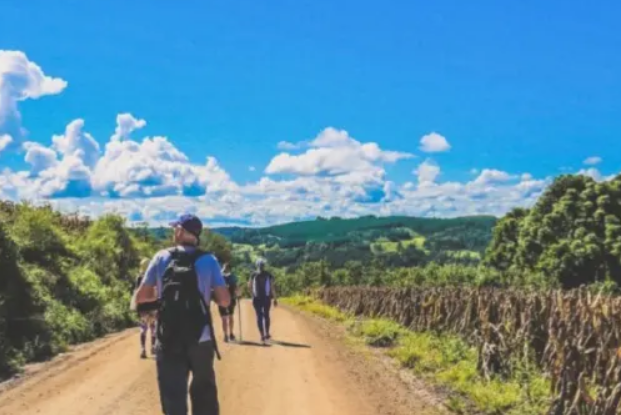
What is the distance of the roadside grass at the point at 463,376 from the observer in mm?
10430

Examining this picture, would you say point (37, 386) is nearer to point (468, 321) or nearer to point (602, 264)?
point (468, 321)

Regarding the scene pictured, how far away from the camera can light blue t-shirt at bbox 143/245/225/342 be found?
7.13 meters

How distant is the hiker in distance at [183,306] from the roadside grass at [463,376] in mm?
4946

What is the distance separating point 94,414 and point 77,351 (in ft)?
31.3

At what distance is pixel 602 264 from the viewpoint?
1913 inches

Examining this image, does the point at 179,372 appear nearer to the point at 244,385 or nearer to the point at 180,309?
the point at 180,309

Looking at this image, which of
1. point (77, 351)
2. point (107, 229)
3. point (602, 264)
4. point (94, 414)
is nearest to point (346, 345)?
point (77, 351)

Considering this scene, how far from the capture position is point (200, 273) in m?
7.12

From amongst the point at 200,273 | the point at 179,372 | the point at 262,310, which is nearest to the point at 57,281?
the point at 262,310

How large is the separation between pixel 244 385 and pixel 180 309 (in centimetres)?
604

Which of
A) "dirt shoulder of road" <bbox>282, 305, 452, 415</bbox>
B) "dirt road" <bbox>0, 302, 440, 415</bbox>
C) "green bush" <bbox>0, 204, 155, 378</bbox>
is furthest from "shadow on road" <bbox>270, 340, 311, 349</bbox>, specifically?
"green bush" <bbox>0, 204, 155, 378</bbox>

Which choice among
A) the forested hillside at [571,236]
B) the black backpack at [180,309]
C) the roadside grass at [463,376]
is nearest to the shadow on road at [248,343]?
the roadside grass at [463,376]

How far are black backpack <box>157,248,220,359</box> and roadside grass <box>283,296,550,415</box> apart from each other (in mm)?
5146

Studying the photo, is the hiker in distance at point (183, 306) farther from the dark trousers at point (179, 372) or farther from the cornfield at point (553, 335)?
the cornfield at point (553, 335)
